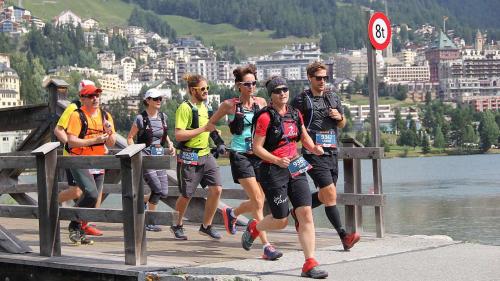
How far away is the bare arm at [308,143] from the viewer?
8.81 m

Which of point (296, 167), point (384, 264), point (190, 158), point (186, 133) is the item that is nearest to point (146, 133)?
point (190, 158)

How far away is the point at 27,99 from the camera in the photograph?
18638 cm

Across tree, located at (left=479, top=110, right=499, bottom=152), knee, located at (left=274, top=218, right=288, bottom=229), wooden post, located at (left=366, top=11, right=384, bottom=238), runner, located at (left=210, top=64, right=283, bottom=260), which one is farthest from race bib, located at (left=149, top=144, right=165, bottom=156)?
tree, located at (left=479, top=110, right=499, bottom=152)

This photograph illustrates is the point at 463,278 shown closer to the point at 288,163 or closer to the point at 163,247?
the point at 288,163

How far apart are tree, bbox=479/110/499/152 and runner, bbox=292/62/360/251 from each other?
530 ft

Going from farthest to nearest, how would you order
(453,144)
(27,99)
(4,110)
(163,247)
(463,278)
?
1. (27,99)
2. (453,144)
3. (4,110)
4. (163,247)
5. (463,278)

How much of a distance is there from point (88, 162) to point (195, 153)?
1.50m

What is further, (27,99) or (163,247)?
(27,99)

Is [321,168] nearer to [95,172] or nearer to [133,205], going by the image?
[133,205]

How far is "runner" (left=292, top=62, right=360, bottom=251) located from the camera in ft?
31.6

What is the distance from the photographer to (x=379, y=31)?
11250 millimetres

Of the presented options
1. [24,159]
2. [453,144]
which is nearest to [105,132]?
[24,159]

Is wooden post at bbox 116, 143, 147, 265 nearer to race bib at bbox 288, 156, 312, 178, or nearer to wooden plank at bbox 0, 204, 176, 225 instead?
wooden plank at bbox 0, 204, 176, 225

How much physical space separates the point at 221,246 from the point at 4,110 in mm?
3799
